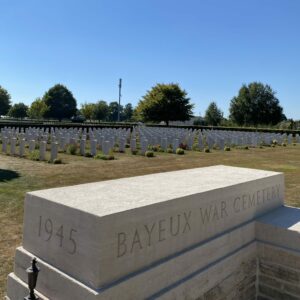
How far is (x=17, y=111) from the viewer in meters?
67.1

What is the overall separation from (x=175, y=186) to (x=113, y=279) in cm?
131

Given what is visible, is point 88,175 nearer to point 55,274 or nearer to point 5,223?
point 5,223

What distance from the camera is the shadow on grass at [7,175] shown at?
25.9 feet

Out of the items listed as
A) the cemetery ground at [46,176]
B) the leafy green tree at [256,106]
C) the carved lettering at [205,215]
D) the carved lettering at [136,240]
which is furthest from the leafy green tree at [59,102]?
the carved lettering at [136,240]

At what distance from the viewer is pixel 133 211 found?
2.55m

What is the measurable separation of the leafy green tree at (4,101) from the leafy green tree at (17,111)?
2430 mm

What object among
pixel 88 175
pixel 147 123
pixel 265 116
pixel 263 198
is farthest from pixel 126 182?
pixel 265 116

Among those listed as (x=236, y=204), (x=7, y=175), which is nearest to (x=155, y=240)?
(x=236, y=204)

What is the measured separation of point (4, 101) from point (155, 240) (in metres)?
65.3

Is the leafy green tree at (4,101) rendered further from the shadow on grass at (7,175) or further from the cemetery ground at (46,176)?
the shadow on grass at (7,175)

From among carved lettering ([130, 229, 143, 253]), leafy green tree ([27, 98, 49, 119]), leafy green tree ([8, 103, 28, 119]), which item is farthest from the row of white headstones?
leafy green tree ([8, 103, 28, 119])

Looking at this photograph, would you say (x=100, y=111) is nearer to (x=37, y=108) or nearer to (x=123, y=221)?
(x=37, y=108)

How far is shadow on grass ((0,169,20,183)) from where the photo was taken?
7882 mm

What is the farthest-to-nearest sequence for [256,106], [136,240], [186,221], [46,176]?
[256,106] < [46,176] < [186,221] < [136,240]
